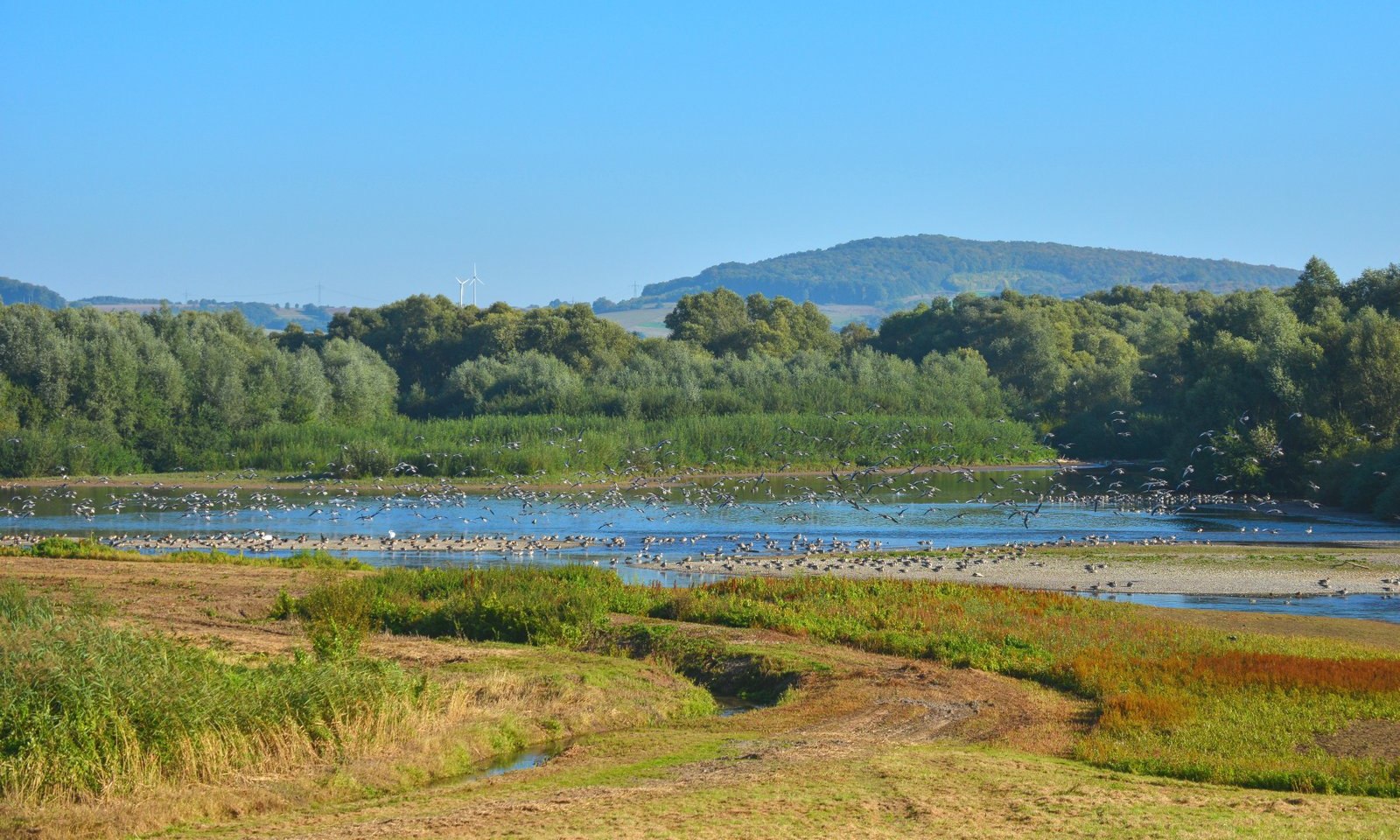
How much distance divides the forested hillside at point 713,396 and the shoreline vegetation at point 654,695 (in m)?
36.6

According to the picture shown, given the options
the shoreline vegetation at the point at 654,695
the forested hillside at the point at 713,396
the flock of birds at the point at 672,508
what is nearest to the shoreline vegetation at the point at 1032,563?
the flock of birds at the point at 672,508

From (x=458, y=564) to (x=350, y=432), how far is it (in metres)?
40.6

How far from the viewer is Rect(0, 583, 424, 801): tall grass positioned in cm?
1441

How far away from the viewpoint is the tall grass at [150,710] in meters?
14.4

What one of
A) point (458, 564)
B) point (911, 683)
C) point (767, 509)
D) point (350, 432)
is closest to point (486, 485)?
point (350, 432)

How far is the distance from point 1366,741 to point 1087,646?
7.38 meters

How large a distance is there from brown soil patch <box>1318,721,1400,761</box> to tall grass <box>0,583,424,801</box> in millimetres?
11329

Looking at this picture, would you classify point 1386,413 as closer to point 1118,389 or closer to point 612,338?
point 1118,389

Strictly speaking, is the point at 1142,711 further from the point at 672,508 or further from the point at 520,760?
the point at 672,508

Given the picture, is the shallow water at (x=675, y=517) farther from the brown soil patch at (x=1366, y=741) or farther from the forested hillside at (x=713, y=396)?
the brown soil patch at (x=1366, y=741)

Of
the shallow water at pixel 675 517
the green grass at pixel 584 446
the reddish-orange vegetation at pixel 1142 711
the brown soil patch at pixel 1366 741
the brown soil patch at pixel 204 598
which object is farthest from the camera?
the green grass at pixel 584 446

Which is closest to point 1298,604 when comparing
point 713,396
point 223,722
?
point 223,722

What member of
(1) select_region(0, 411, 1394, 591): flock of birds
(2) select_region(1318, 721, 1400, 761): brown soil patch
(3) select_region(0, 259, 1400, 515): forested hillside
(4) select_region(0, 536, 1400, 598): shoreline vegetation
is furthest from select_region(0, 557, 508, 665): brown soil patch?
(3) select_region(0, 259, 1400, 515): forested hillside

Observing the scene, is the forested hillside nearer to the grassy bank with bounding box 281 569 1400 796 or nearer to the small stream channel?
the grassy bank with bounding box 281 569 1400 796
